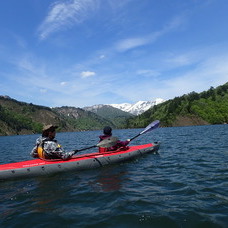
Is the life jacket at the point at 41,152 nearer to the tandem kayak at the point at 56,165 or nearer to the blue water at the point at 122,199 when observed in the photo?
the tandem kayak at the point at 56,165

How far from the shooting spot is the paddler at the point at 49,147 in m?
10.8

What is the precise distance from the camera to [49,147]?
10.9 metres

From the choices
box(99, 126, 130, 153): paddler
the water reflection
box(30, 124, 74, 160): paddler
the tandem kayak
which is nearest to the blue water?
the water reflection

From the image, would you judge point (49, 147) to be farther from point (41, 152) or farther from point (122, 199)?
point (122, 199)

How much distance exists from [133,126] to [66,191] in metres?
178

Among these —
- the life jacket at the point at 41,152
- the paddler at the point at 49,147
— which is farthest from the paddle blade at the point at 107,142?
the life jacket at the point at 41,152

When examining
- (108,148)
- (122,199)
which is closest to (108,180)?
(122,199)

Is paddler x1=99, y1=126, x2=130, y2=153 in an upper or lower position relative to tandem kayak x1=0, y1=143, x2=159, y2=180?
upper

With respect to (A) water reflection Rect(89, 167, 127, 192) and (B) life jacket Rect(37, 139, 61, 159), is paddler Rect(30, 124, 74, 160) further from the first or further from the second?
(A) water reflection Rect(89, 167, 127, 192)

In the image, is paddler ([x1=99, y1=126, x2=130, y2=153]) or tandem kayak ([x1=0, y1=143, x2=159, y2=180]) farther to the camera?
paddler ([x1=99, y1=126, x2=130, y2=153])

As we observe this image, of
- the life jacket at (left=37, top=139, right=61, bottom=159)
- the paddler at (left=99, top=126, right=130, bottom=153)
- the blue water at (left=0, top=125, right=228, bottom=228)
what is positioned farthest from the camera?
the paddler at (left=99, top=126, right=130, bottom=153)

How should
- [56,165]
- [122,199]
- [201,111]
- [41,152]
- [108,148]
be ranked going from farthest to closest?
1. [201,111]
2. [108,148]
3. [41,152]
4. [56,165]
5. [122,199]

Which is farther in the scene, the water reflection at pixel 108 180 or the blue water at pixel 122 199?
the water reflection at pixel 108 180

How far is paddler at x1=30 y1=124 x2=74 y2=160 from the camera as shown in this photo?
425 inches
